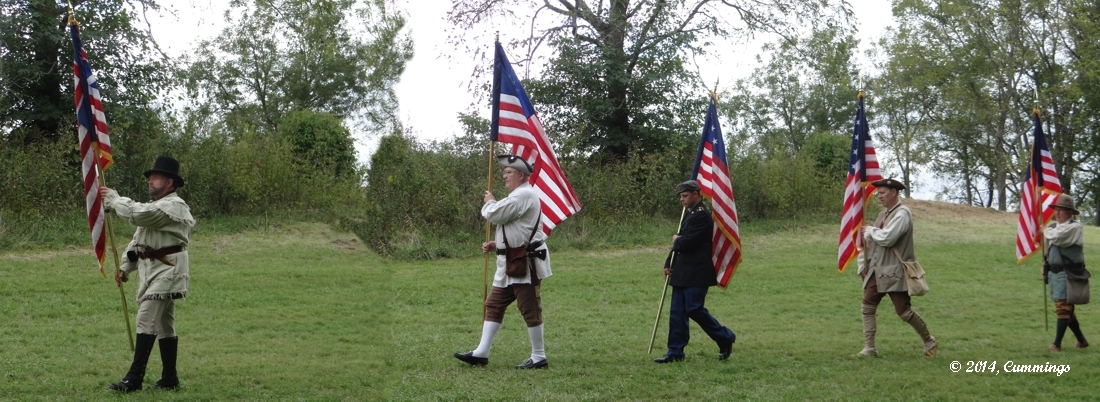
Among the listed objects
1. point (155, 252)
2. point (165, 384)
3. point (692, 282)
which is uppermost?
point (155, 252)

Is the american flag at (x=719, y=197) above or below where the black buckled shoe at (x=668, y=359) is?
above

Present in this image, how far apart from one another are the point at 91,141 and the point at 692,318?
5863 millimetres

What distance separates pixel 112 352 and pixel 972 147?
3759 centimetres

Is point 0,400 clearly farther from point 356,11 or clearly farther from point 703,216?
point 356,11

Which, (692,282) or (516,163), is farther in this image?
(692,282)

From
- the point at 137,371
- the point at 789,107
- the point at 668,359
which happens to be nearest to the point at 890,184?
the point at 668,359

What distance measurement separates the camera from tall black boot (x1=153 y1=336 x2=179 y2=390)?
7965mm

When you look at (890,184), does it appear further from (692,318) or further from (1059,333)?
(1059,333)

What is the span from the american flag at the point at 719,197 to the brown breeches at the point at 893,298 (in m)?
1.36

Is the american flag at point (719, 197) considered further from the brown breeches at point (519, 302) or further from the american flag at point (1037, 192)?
the american flag at point (1037, 192)

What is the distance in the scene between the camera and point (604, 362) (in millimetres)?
9109

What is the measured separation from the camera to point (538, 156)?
9.67m

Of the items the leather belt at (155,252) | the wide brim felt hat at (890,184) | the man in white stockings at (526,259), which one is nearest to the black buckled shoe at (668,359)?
the man in white stockings at (526,259)

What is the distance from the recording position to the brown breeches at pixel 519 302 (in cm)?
869
